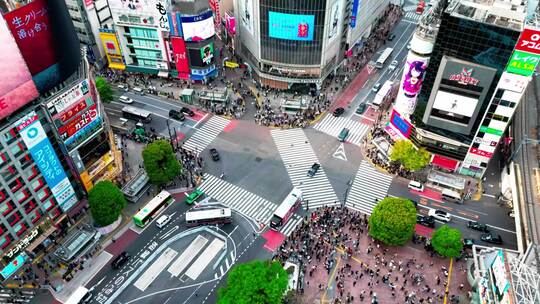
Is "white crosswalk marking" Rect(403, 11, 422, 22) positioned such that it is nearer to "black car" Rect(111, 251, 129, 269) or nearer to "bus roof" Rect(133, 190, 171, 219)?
"bus roof" Rect(133, 190, 171, 219)

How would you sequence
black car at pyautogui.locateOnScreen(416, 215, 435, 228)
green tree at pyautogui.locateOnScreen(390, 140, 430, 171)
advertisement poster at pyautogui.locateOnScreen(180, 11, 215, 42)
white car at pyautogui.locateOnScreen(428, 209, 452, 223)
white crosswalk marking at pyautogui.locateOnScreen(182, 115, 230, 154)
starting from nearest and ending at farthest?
black car at pyautogui.locateOnScreen(416, 215, 435, 228), white car at pyautogui.locateOnScreen(428, 209, 452, 223), green tree at pyautogui.locateOnScreen(390, 140, 430, 171), white crosswalk marking at pyautogui.locateOnScreen(182, 115, 230, 154), advertisement poster at pyautogui.locateOnScreen(180, 11, 215, 42)

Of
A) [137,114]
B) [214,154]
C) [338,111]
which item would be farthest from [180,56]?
[338,111]

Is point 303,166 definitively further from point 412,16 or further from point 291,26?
point 412,16

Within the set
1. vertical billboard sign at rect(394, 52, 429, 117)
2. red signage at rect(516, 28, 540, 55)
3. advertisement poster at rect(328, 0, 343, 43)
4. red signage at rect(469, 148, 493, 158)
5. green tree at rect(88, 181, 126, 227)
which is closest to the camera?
red signage at rect(516, 28, 540, 55)

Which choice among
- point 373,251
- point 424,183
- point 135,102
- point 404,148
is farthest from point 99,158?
point 424,183

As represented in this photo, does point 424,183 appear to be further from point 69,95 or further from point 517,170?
point 69,95

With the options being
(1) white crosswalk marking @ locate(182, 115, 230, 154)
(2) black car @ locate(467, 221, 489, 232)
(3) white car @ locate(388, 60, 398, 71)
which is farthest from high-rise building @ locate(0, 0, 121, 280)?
(3) white car @ locate(388, 60, 398, 71)
